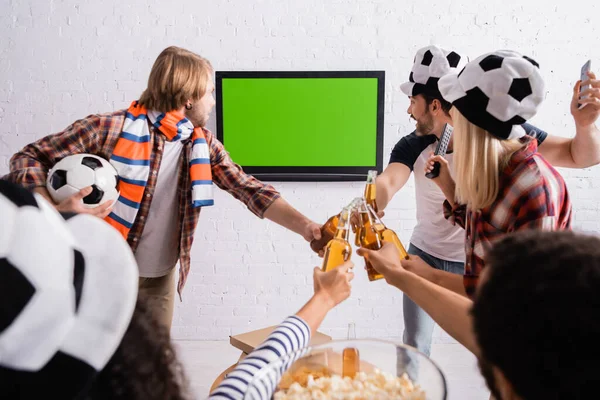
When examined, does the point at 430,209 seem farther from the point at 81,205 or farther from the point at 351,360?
the point at 351,360

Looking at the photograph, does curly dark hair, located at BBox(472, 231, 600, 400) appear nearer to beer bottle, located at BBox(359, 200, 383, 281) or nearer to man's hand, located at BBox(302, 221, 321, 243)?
beer bottle, located at BBox(359, 200, 383, 281)

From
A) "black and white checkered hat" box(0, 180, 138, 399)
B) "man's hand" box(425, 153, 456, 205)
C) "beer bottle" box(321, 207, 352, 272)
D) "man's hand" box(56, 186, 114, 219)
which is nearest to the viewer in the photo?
"black and white checkered hat" box(0, 180, 138, 399)

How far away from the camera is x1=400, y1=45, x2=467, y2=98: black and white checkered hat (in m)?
2.04

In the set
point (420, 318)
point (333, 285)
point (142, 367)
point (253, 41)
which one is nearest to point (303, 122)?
point (253, 41)

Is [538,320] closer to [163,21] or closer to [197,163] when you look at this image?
[197,163]

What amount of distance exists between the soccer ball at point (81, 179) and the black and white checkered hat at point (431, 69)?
1208 mm

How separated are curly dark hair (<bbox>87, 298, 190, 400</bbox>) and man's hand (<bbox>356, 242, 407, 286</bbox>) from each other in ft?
2.50

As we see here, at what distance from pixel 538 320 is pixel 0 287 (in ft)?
1.61

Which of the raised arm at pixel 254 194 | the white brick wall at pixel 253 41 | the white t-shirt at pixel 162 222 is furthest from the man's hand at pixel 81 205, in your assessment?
the white brick wall at pixel 253 41

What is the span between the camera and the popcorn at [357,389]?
719mm

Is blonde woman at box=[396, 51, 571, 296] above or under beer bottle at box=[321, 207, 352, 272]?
above

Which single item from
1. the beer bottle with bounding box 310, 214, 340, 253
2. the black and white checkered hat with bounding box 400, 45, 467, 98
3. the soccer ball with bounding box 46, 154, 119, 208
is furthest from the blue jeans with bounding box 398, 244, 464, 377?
the soccer ball with bounding box 46, 154, 119, 208

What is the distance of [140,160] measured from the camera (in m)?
2.09

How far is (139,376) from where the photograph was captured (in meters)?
0.55
